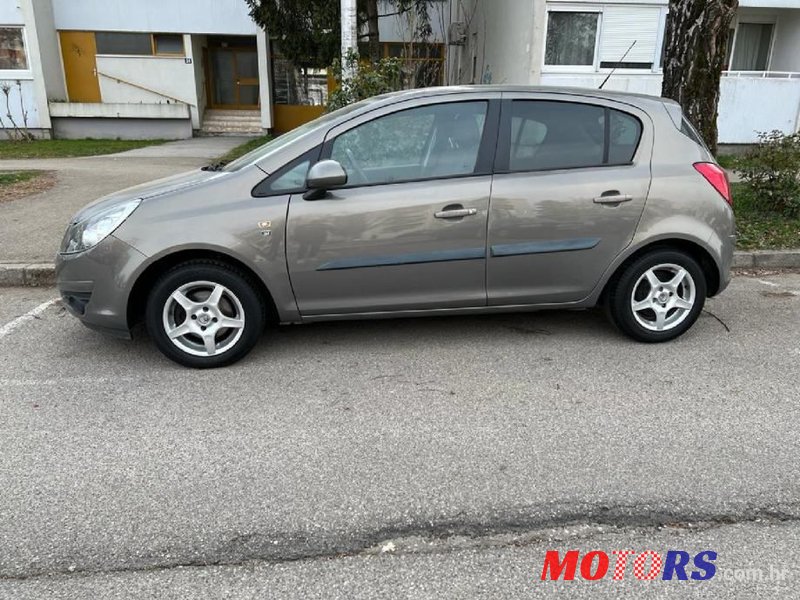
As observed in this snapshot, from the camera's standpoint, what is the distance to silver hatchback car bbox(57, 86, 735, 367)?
3.80 meters

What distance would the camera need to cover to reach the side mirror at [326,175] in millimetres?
3686

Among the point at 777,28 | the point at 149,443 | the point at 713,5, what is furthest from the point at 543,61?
the point at 149,443

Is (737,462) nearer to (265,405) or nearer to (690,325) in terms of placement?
(690,325)

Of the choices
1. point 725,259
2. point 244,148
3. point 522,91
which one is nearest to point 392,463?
point 522,91

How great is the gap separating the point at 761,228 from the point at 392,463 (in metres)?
5.96

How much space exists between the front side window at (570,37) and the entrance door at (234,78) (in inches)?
492

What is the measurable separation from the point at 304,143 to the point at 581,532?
8.93ft

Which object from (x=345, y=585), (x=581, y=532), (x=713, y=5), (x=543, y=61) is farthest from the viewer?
(x=543, y=61)

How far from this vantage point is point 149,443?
3.12m

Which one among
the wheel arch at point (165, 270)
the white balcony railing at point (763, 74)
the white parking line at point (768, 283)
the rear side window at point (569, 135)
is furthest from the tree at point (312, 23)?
the wheel arch at point (165, 270)

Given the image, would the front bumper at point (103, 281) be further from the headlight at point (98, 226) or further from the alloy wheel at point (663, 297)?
the alloy wheel at point (663, 297)

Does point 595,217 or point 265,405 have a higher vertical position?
point 595,217

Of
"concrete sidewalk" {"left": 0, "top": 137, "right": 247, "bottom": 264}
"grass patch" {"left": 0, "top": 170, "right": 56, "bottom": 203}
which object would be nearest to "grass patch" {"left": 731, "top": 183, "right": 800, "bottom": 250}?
"concrete sidewalk" {"left": 0, "top": 137, "right": 247, "bottom": 264}

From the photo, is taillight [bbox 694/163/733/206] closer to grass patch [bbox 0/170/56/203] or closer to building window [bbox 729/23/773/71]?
grass patch [bbox 0/170/56/203]
